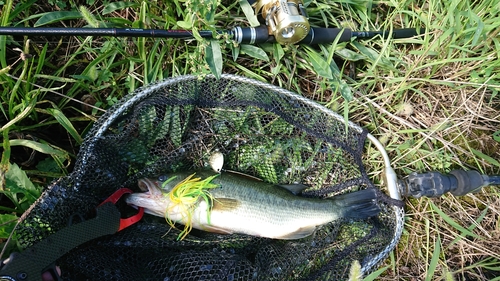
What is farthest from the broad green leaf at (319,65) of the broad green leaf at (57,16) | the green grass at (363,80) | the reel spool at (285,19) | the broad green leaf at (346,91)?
the broad green leaf at (57,16)

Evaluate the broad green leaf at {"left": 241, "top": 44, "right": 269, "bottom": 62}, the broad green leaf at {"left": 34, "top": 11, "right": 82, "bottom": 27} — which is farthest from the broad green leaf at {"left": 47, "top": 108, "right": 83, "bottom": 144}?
the broad green leaf at {"left": 241, "top": 44, "right": 269, "bottom": 62}

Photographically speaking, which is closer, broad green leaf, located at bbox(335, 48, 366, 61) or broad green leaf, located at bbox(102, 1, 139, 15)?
broad green leaf, located at bbox(102, 1, 139, 15)

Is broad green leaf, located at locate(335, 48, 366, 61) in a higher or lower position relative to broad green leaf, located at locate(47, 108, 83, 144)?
lower

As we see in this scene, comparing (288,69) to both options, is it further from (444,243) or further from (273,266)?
(444,243)

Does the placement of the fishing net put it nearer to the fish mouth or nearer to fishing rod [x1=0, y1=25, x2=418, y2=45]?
the fish mouth

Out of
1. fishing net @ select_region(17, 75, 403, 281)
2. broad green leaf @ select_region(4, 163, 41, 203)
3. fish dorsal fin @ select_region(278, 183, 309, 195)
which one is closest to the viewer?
fishing net @ select_region(17, 75, 403, 281)

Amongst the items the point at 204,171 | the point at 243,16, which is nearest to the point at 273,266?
the point at 204,171
